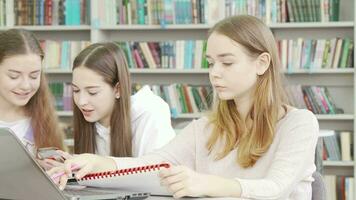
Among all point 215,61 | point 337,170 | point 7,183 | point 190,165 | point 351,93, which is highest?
point 215,61

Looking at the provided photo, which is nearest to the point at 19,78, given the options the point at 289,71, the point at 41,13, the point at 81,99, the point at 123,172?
the point at 81,99

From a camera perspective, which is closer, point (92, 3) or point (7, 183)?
point (7, 183)

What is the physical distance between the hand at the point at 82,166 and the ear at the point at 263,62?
0.43 m

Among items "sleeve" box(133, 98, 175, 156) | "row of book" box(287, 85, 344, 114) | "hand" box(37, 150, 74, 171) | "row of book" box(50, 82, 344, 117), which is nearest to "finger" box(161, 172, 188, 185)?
"hand" box(37, 150, 74, 171)

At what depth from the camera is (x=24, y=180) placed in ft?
4.23

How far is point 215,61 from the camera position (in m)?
1.63

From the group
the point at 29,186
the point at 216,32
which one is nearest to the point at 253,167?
the point at 216,32

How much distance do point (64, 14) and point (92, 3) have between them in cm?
26

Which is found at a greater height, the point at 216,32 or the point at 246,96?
the point at 216,32

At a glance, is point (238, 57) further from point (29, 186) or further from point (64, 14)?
point (64, 14)

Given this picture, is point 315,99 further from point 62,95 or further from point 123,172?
point 123,172

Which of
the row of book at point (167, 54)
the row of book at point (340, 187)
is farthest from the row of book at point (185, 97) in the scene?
the row of book at point (340, 187)

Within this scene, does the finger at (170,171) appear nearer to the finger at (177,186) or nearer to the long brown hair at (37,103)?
the finger at (177,186)

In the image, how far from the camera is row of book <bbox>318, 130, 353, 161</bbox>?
4.69m
